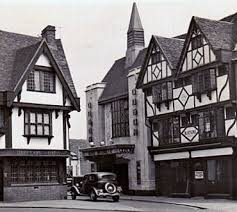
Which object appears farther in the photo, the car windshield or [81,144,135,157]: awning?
[81,144,135,157]: awning

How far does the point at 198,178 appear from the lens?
34812 millimetres

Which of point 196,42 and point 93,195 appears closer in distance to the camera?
point 93,195

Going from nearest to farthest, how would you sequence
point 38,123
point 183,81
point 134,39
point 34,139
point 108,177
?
point 108,177
point 34,139
point 38,123
point 183,81
point 134,39

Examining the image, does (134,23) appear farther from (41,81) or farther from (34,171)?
(34,171)

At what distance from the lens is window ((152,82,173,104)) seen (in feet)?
121

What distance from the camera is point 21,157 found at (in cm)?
3391

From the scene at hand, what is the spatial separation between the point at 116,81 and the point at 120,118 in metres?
4.45

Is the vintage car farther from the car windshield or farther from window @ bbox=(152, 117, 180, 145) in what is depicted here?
window @ bbox=(152, 117, 180, 145)

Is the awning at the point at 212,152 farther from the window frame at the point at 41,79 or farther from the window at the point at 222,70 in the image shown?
the window frame at the point at 41,79

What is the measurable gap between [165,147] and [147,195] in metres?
4.43

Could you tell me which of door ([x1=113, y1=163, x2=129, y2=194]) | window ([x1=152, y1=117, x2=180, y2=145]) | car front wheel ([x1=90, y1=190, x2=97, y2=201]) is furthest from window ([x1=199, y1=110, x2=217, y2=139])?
door ([x1=113, y1=163, x2=129, y2=194])

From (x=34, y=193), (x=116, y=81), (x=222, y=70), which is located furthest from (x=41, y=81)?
(x=116, y=81)

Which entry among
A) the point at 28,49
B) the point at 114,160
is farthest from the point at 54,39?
the point at 114,160

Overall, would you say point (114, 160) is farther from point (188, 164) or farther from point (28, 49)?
point (28, 49)
